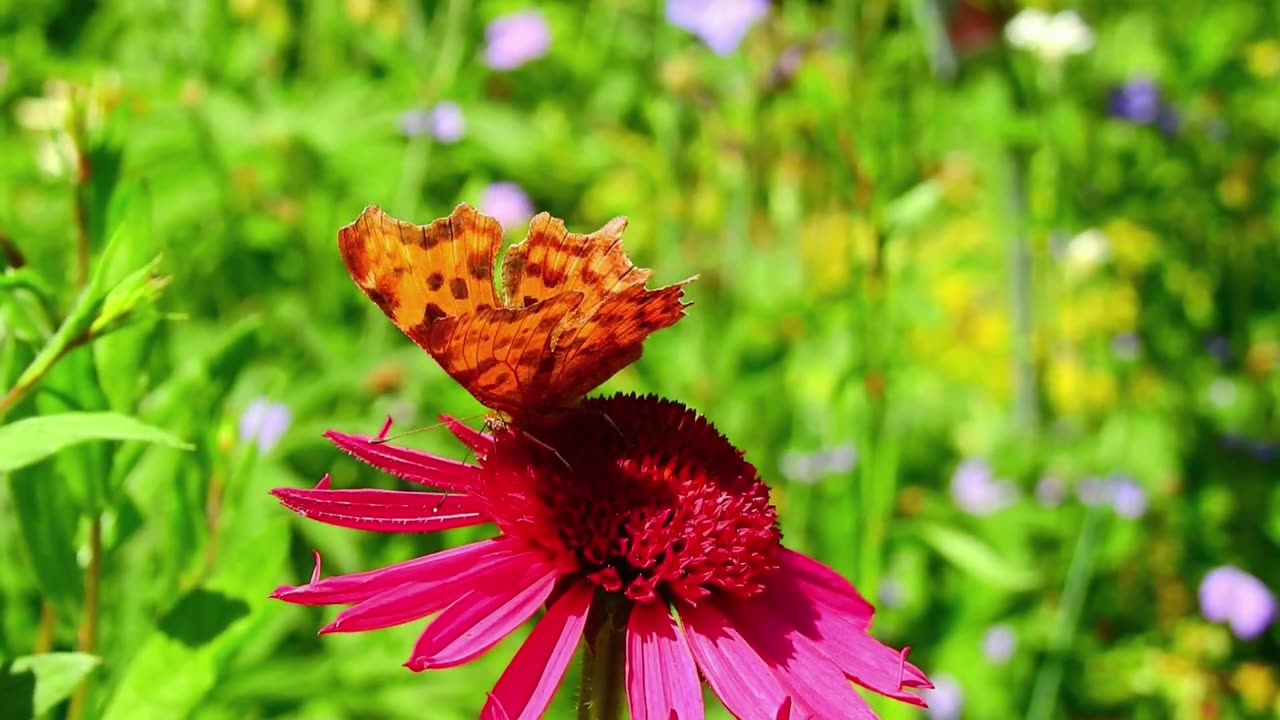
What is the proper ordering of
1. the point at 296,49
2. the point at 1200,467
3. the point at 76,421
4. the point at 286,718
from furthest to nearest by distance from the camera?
the point at 296,49
the point at 1200,467
the point at 286,718
the point at 76,421

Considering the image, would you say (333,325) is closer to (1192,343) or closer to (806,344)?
(806,344)

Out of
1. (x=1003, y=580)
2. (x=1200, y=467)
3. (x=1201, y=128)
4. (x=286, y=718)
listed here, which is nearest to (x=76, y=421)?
(x=286, y=718)

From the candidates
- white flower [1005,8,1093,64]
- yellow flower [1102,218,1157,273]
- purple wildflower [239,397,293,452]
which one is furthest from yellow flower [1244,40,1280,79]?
purple wildflower [239,397,293,452]

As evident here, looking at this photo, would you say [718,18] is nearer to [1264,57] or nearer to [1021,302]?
[1021,302]

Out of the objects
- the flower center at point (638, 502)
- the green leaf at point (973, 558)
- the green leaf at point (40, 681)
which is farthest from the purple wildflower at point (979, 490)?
the green leaf at point (40, 681)

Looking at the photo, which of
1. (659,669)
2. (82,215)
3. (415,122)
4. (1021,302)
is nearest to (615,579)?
(659,669)

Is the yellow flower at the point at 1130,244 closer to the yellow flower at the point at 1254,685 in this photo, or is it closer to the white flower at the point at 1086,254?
the white flower at the point at 1086,254
